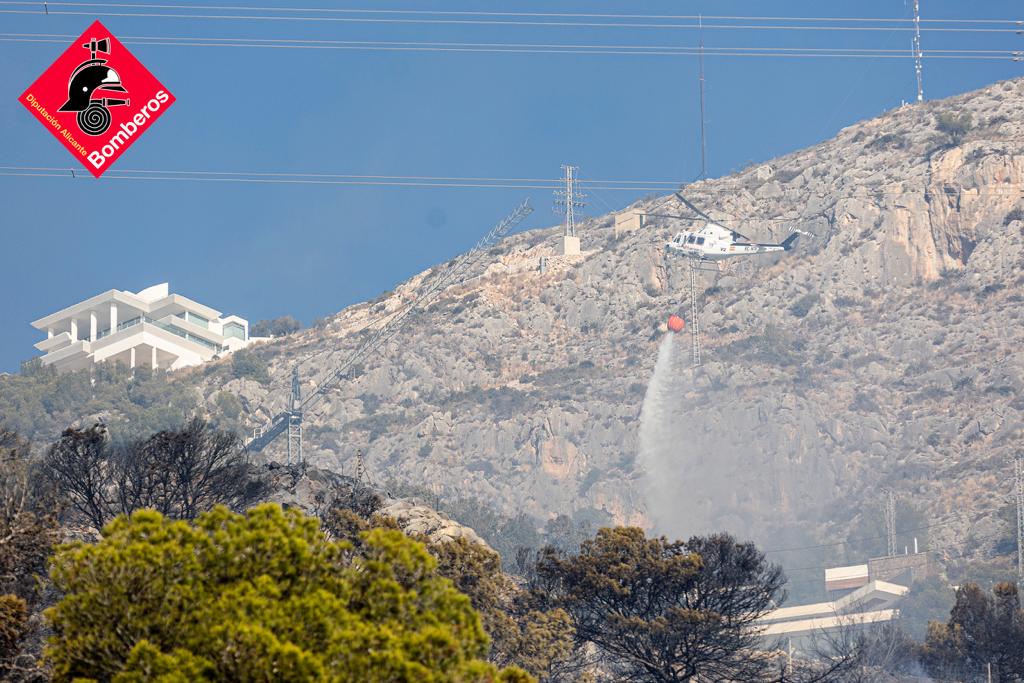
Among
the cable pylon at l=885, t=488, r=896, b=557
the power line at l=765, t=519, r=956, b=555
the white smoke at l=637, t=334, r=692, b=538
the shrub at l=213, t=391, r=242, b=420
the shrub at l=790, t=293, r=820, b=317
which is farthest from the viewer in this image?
the shrub at l=790, t=293, r=820, b=317

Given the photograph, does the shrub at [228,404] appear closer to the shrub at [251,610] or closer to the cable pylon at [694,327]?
the cable pylon at [694,327]

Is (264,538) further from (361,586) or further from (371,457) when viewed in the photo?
(371,457)

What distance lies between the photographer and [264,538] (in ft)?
92.0

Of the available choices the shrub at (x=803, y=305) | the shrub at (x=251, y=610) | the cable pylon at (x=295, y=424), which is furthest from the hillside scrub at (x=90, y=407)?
the shrub at (x=251, y=610)

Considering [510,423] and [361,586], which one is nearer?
[361,586]

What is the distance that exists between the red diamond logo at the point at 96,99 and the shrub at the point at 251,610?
27.2 metres

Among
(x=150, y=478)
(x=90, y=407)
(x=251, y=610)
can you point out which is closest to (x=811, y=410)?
(x=90, y=407)

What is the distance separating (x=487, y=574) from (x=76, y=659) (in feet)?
116

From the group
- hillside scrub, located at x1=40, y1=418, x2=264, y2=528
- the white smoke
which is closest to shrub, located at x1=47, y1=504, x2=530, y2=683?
hillside scrub, located at x1=40, y1=418, x2=264, y2=528

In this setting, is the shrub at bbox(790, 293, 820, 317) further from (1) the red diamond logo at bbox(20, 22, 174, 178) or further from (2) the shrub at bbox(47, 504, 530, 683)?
(2) the shrub at bbox(47, 504, 530, 683)

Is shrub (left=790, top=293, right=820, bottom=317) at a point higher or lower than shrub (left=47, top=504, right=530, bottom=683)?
higher

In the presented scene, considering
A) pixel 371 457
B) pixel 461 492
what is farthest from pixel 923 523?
pixel 371 457

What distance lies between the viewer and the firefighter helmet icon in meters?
55.3

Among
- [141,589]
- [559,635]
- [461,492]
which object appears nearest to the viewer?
[141,589]
